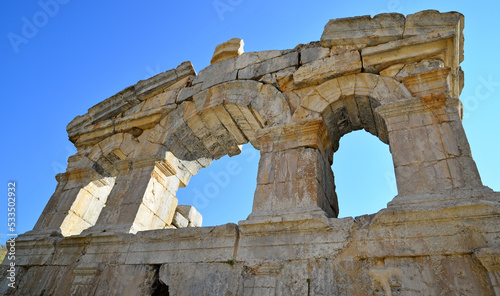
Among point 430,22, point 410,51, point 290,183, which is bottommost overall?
point 290,183

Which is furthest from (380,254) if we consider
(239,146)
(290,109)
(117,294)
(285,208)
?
(239,146)

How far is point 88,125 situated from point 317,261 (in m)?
6.19

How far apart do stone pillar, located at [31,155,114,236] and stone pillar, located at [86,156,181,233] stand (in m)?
0.99

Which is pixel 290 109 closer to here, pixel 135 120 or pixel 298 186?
pixel 298 186

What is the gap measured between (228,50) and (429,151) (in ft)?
14.5

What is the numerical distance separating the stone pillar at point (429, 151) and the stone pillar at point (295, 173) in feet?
2.96

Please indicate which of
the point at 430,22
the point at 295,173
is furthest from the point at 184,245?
the point at 430,22

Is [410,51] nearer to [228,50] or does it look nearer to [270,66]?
[270,66]

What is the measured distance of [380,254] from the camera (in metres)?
3.09

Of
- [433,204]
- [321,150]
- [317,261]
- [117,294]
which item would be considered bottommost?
[117,294]

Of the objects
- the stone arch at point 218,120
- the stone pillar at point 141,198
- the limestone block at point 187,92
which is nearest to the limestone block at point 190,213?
the stone pillar at point 141,198

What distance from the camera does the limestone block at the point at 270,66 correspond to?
5.54m

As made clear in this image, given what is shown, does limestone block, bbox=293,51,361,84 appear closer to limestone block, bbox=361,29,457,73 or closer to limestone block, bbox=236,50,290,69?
limestone block, bbox=361,29,457,73

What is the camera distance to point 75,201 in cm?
609
